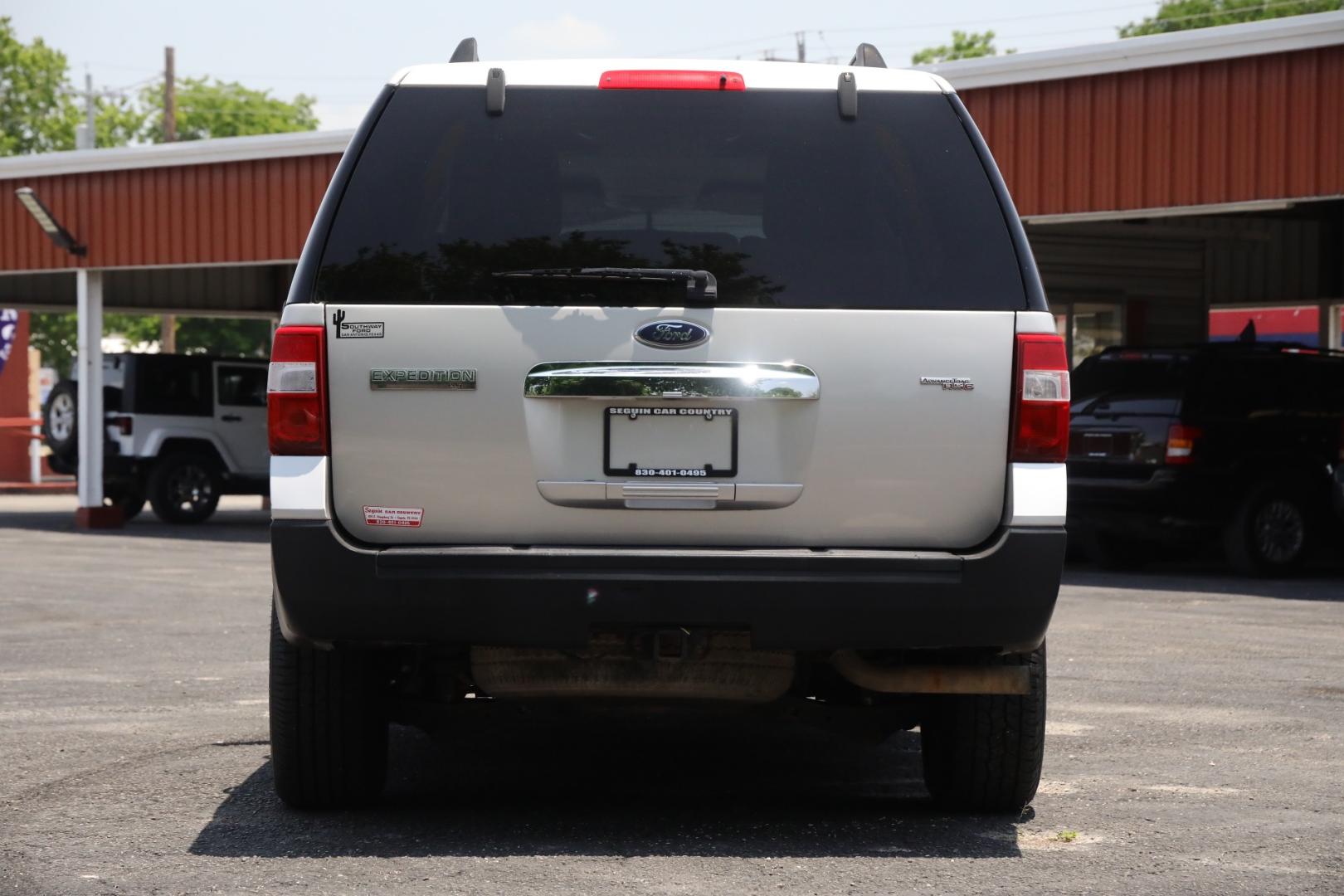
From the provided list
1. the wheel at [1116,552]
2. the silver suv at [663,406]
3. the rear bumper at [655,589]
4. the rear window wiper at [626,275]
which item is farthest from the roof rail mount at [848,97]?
the wheel at [1116,552]

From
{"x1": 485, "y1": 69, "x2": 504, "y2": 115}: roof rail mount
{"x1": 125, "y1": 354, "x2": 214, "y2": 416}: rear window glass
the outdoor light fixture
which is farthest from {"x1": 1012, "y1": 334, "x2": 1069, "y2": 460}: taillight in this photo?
the outdoor light fixture

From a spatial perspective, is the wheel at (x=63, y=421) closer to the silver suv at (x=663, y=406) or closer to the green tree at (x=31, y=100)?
the silver suv at (x=663, y=406)

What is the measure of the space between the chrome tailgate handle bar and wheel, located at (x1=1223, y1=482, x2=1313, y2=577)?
10.8 m

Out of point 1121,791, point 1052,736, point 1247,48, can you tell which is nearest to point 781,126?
point 1121,791

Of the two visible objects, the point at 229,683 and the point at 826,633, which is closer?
the point at 826,633

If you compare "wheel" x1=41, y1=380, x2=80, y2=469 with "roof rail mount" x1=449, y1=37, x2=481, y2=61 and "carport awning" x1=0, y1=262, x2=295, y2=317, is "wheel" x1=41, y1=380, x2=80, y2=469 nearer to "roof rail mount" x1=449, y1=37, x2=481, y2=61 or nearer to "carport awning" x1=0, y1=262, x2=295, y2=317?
"carport awning" x1=0, y1=262, x2=295, y2=317

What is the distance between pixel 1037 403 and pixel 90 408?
18903mm

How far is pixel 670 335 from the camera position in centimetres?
454

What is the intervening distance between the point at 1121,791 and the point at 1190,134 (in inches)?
413

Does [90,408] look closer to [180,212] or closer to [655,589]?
[180,212]

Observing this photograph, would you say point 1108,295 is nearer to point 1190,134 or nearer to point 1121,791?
point 1190,134

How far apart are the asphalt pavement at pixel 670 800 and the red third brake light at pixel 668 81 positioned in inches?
74.5

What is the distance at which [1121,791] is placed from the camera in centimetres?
577

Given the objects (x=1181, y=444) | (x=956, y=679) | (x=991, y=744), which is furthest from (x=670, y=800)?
(x=1181, y=444)
